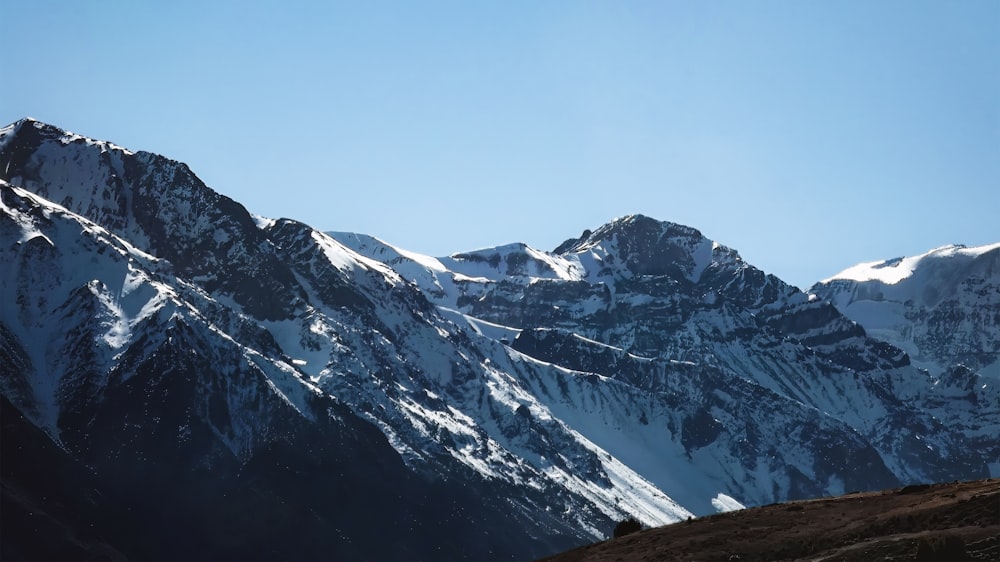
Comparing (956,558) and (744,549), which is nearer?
(956,558)

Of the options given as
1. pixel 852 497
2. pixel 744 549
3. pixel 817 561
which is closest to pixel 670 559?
pixel 744 549

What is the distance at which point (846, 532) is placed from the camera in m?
93.1

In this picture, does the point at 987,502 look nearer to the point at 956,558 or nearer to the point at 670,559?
the point at 956,558

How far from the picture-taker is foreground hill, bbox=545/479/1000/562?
8388 centimetres

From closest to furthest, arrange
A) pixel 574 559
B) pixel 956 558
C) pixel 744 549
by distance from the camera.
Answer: pixel 956 558 < pixel 744 549 < pixel 574 559

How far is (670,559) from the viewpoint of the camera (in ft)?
313

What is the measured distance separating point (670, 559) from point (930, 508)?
16284 millimetres

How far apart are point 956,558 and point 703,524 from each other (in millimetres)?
27709

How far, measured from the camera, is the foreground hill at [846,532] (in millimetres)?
83875

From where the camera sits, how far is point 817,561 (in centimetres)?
8731

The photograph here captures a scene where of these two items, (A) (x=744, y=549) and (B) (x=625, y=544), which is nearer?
(A) (x=744, y=549)

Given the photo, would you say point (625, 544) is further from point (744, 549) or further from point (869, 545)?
point (869, 545)

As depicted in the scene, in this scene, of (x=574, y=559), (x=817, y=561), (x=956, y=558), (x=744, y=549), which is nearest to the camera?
(x=956, y=558)

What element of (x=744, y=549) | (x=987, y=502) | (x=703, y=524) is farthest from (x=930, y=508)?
(x=703, y=524)
